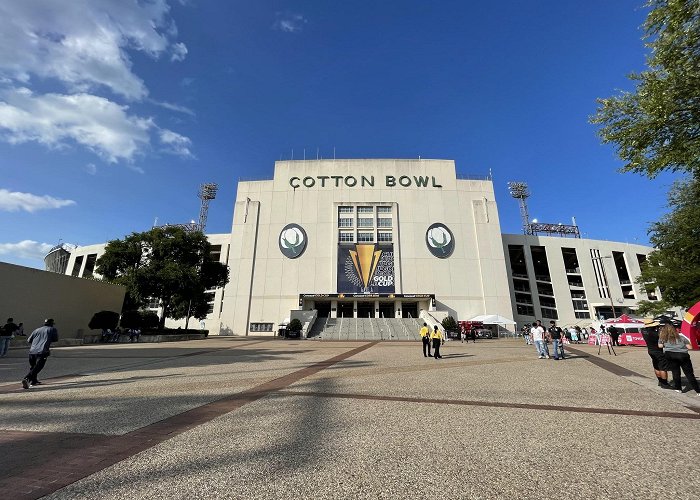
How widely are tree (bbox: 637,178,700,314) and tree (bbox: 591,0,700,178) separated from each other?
15.5 m

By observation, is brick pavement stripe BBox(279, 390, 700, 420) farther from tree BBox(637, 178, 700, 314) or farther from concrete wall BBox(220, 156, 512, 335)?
concrete wall BBox(220, 156, 512, 335)

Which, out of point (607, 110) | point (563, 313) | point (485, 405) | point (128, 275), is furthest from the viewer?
point (563, 313)

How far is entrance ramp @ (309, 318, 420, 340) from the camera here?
34.9 metres

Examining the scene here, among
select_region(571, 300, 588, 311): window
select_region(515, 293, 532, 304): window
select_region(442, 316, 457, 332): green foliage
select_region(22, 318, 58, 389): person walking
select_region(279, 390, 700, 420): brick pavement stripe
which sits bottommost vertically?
select_region(279, 390, 700, 420): brick pavement stripe

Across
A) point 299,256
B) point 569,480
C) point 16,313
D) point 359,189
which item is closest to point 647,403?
point 569,480

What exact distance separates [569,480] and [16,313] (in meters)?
30.6

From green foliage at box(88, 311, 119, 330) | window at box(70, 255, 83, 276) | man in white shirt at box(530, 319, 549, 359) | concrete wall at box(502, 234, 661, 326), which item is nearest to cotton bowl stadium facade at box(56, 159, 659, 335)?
concrete wall at box(502, 234, 661, 326)

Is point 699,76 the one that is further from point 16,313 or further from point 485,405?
point 16,313

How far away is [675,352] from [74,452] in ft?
37.4

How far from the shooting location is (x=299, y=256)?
48.0m

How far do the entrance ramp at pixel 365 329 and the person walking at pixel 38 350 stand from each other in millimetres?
26053

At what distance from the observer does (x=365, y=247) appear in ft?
157

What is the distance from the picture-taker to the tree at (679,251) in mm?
21750

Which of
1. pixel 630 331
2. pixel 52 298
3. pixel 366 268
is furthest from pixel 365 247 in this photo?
pixel 52 298
